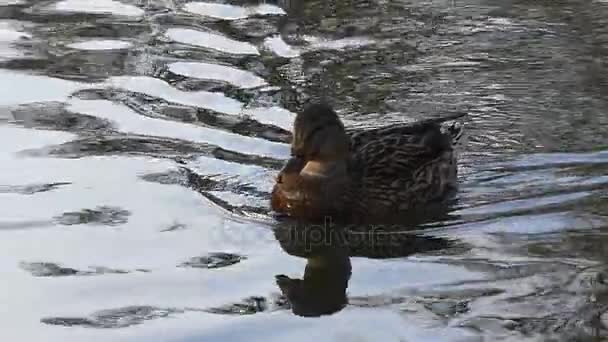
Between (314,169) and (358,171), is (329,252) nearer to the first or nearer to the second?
(314,169)

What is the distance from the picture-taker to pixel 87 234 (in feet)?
27.6

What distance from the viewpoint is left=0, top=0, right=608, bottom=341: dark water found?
23.6 ft

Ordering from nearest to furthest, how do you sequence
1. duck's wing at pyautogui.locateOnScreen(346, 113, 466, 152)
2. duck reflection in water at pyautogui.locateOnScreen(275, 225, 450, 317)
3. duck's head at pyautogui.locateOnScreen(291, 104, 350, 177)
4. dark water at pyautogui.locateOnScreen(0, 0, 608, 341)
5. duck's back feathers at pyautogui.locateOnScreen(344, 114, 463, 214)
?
dark water at pyautogui.locateOnScreen(0, 0, 608, 341) < duck reflection in water at pyautogui.locateOnScreen(275, 225, 450, 317) < duck's head at pyautogui.locateOnScreen(291, 104, 350, 177) < duck's back feathers at pyautogui.locateOnScreen(344, 114, 463, 214) < duck's wing at pyautogui.locateOnScreen(346, 113, 466, 152)

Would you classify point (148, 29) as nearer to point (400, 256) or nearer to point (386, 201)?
point (386, 201)

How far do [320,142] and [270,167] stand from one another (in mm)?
903

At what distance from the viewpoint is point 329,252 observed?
27.7 feet

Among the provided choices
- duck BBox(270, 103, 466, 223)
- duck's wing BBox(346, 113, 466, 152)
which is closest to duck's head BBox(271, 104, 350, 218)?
duck BBox(270, 103, 466, 223)

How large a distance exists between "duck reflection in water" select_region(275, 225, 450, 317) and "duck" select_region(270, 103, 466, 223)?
0.81ft

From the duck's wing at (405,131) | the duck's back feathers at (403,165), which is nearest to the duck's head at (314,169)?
the duck's back feathers at (403,165)

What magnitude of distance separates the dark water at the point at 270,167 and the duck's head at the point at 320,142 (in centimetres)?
44

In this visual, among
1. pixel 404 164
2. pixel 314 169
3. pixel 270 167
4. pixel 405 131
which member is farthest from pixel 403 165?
pixel 270 167

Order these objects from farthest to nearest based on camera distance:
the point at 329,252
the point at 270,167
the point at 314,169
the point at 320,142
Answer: the point at 270,167
the point at 314,169
the point at 320,142
the point at 329,252

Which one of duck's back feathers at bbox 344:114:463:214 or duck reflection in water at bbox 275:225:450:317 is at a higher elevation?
duck's back feathers at bbox 344:114:463:214

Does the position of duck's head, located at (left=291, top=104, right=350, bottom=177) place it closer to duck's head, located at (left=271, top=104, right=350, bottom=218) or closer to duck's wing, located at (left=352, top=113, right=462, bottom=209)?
duck's head, located at (left=271, top=104, right=350, bottom=218)
